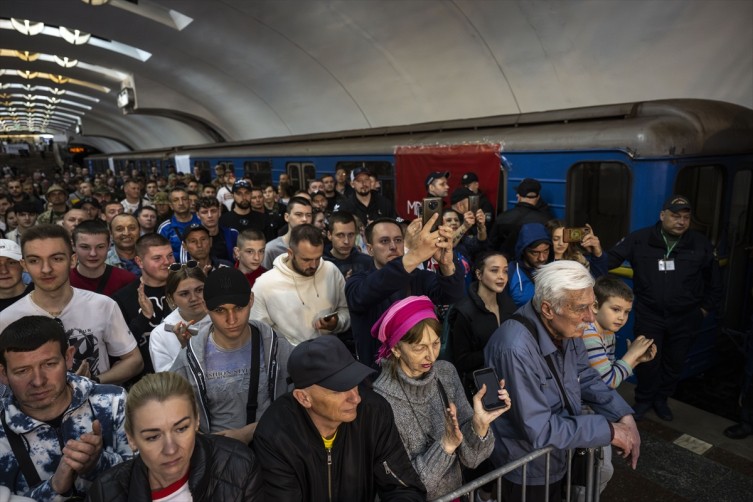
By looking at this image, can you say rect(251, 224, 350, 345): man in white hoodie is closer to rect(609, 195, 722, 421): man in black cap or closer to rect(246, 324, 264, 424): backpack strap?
rect(246, 324, 264, 424): backpack strap

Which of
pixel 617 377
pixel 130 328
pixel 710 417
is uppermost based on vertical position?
pixel 130 328

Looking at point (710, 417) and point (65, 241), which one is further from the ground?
point (65, 241)

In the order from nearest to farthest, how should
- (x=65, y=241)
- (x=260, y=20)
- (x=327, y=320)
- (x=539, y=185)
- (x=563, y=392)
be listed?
(x=563, y=392) → (x=65, y=241) → (x=327, y=320) → (x=539, y=185) → (x=260, y=20)

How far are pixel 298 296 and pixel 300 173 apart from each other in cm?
831

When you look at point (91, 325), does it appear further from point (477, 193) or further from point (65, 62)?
point (65, 62)

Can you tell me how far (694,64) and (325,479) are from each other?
29.8ft

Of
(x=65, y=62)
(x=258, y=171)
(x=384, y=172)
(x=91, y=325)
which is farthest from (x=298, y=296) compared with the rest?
(x=65, y=62)

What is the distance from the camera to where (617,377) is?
3014 millimetres

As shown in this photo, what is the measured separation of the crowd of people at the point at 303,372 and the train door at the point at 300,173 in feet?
22.6

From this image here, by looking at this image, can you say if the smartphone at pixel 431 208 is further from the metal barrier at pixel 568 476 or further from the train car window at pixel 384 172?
the train car window at pixel 384 172

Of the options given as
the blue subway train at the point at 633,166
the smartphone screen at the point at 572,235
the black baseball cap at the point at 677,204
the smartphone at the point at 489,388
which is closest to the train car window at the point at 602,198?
the blue subway train at the point at 633,166

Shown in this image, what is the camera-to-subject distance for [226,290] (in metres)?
2.43

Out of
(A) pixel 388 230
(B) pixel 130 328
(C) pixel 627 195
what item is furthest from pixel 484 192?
(B) pixel 130 328

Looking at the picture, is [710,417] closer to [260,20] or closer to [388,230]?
[388,230]
